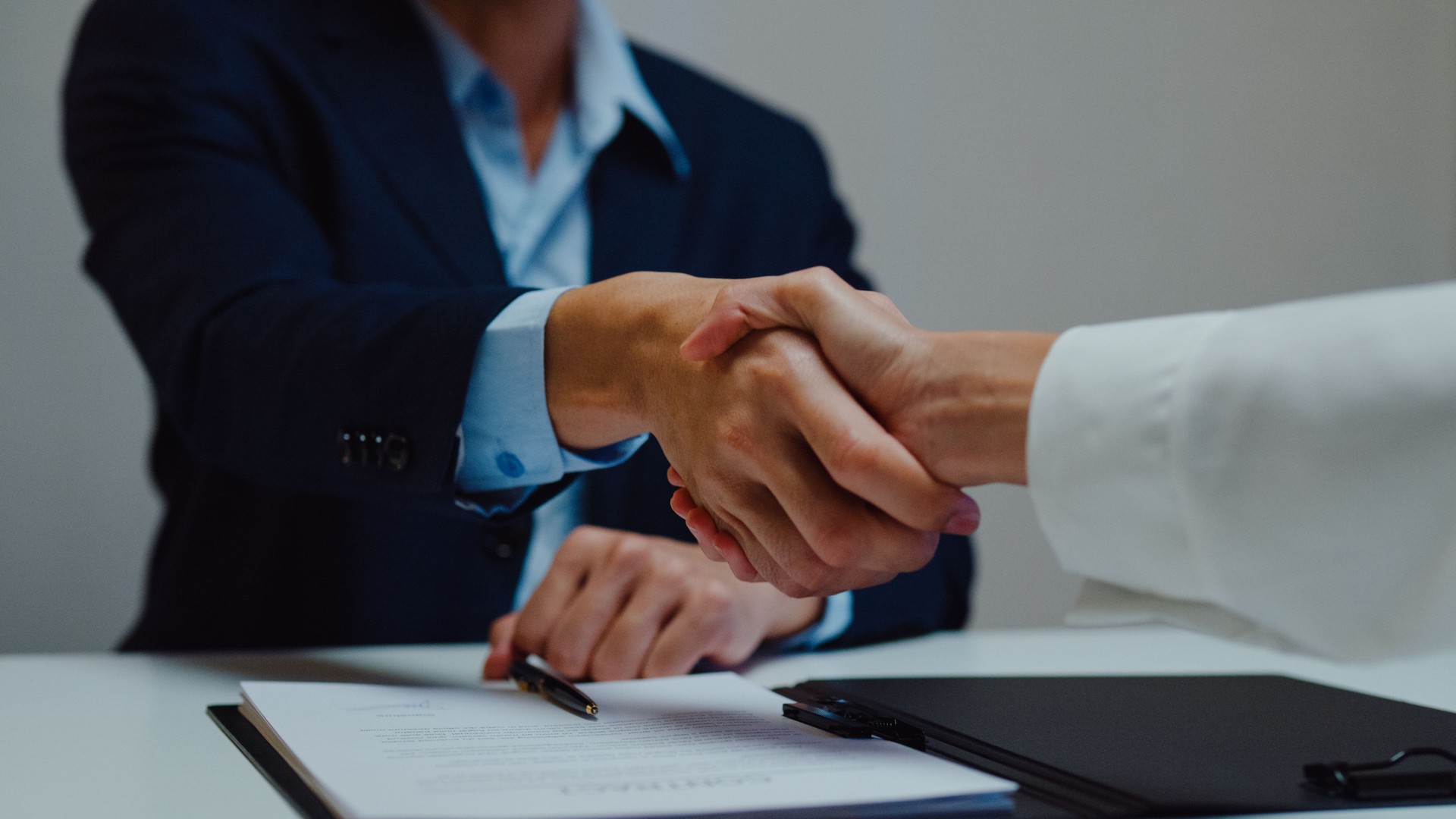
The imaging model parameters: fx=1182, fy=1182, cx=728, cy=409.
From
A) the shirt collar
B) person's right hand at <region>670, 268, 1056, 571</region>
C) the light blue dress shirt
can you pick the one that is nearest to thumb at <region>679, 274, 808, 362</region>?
person's right hand at <region>670, 268, 1056, 571</region>

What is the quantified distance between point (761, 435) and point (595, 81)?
33.5 inches

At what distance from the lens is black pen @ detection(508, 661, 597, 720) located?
608 mm

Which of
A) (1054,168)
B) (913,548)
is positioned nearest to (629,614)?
(913,548)

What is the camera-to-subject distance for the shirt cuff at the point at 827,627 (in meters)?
0.93

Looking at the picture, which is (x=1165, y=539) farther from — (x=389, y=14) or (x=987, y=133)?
(x=987, y=133)

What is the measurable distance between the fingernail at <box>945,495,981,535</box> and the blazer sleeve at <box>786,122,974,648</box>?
27cm

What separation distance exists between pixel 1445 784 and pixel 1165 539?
159 millimetres

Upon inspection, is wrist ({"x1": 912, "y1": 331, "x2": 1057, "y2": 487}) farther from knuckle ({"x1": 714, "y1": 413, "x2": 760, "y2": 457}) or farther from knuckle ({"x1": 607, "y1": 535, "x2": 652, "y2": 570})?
knuckle ({"x1": 607, "y1": 535, "x2": 652, "y2": 570})

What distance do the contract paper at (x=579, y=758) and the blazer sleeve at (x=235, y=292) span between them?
0.20 m

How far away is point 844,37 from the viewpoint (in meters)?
1.95

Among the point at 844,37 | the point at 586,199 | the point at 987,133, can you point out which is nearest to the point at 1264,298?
the point at 987,133

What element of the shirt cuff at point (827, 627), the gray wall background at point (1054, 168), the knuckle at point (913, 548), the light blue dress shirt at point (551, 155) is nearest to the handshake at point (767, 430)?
the knuckle at point (913, 548)

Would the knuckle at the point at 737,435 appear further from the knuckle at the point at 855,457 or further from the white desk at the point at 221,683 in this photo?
the white desk at the point at 221,683

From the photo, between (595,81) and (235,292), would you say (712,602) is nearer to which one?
(235,292)
